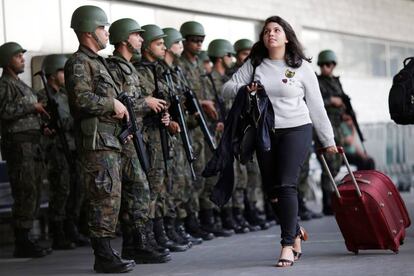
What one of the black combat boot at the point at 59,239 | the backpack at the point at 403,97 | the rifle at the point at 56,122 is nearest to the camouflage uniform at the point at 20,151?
the rifle at the point at 56,122

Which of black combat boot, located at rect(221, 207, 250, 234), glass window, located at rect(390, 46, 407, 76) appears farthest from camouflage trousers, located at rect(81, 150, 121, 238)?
glass window, located at rect(390, 46, 407, 76)

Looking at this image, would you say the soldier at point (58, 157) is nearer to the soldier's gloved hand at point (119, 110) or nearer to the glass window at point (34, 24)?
the glass window at point (34, 24)

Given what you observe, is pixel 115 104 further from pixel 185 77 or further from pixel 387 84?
pixel 387 84

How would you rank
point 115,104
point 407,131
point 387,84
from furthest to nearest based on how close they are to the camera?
point 387,84 → point 407,131 → point 115,104

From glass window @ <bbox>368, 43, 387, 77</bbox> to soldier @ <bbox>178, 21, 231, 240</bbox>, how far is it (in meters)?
11.5

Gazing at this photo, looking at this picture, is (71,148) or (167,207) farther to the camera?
(71,148)

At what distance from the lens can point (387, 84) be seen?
860 inches

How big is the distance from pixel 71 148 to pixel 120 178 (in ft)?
9.40

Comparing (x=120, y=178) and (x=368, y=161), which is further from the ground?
(x=120, y=178)

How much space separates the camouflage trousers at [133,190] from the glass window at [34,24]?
389cm

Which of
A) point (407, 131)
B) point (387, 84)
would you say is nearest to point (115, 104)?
point (407, 131)

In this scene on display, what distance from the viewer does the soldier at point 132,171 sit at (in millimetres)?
7422

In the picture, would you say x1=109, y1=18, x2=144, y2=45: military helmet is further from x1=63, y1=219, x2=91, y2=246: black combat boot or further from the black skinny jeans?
x1=63, y1=219, x2=91, y2=246: black combat boot

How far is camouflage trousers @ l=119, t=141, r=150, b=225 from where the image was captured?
7402 millimetres
